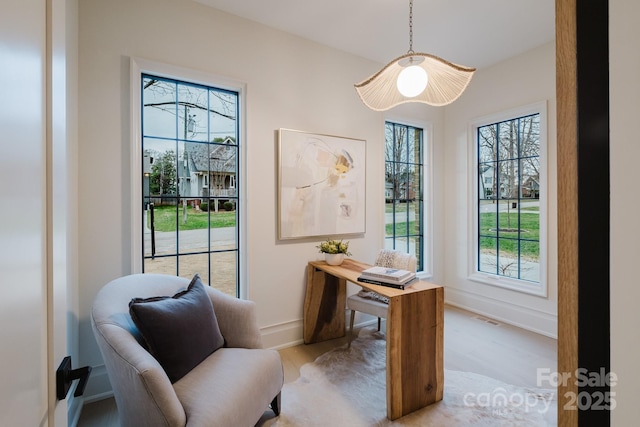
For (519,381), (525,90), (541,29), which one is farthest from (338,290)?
(541,29)

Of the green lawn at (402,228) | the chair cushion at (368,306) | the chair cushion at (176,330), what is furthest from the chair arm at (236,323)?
the green lawn at (402,228)

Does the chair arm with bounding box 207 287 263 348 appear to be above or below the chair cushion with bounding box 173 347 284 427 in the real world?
above

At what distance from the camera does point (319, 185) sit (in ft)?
9.53

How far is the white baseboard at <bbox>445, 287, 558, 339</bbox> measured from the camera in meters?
2.97

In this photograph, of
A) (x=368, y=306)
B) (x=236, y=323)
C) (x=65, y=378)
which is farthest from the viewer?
(x=368, y=306)

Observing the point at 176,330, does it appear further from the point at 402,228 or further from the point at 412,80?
the point at 402,228

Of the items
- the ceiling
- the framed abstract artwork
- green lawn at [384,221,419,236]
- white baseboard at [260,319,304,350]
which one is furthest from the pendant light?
white baseboard at [260,319,304,350]

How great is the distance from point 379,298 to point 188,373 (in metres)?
1.68

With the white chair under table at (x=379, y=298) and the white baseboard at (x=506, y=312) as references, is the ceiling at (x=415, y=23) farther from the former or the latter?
the white baseboard at (x=506, y=312)

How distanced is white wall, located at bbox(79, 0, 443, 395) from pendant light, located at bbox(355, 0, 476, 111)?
2.86 ft

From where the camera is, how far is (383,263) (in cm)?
293

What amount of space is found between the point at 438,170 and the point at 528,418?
9.40 feet
